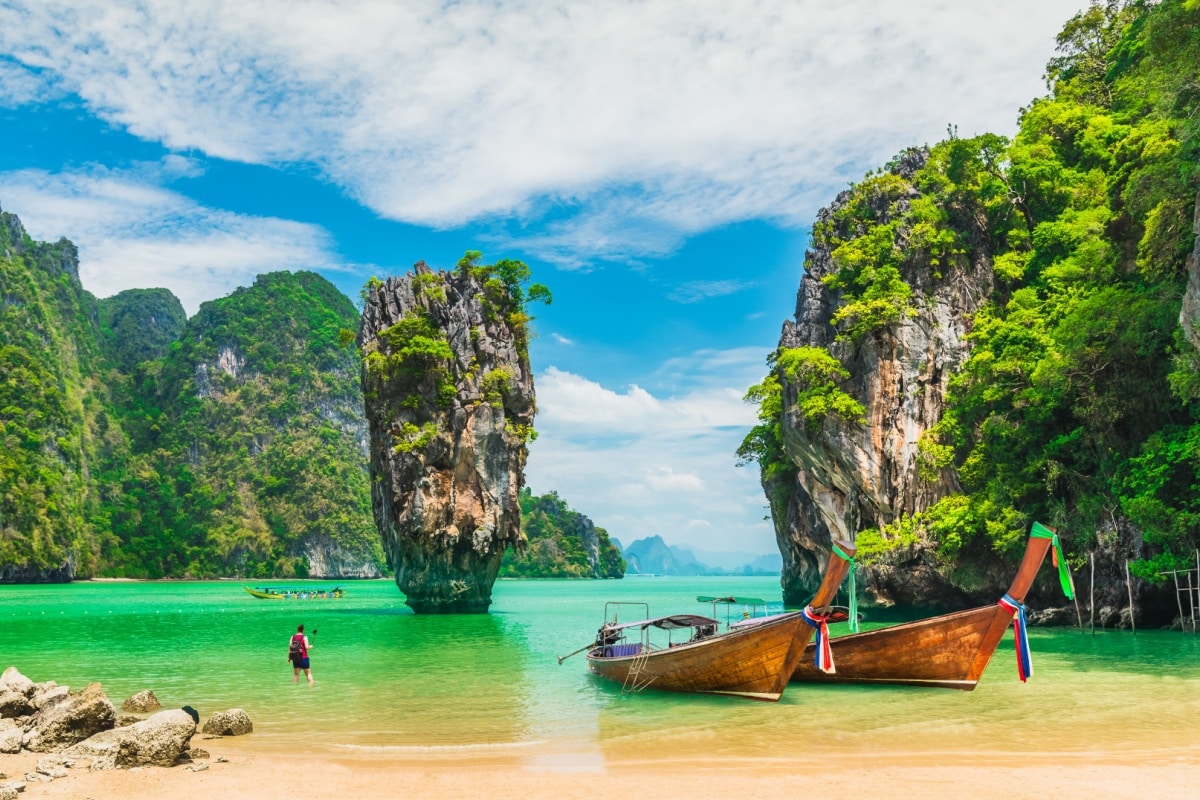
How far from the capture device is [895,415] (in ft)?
99.5

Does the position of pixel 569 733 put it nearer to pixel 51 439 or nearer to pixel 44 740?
pixel 44 740

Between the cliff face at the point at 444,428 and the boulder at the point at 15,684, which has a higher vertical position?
the cliff face at the point at 444,428

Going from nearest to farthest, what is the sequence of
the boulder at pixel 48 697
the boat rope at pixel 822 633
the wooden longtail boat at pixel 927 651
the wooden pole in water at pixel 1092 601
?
the boulder at pixel 48 697, the boat rope at pixel 822 633, the wooden longtail boat at pixel 927 651, the wooden pole in water at pixel 1092 601

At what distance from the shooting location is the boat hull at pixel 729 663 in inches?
521

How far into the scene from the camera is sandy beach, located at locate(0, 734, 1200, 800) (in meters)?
8.26

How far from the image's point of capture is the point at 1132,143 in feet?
80.7

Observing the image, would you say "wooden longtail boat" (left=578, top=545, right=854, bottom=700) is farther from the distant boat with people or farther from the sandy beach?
the distant boat with people

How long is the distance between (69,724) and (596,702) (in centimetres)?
747

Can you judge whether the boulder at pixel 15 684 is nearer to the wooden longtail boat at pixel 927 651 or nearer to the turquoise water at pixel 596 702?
Result: the turquoise water at pixel 596 702

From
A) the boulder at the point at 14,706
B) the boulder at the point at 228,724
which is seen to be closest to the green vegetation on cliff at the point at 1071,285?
the boulder at the point at 228,724

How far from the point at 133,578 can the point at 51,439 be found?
17494 mm

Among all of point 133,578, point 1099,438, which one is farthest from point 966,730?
point 133,578

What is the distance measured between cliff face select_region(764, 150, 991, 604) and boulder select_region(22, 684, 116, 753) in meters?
24.5

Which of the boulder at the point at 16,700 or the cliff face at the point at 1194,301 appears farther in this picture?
the cliff face at the point at 1194,301
